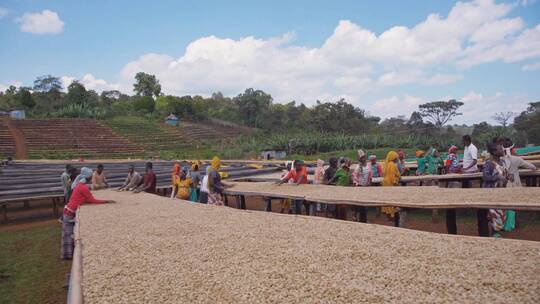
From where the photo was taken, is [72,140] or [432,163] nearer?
[432,163]

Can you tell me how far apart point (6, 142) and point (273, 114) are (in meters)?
29.3

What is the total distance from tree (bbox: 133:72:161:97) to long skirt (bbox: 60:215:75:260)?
2312 inches

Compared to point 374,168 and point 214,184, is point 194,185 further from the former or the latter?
point 374,168

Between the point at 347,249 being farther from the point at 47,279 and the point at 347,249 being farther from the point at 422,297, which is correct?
the point at 47,279

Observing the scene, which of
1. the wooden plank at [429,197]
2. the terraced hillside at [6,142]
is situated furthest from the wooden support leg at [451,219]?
the terraced hillside at [6,142]

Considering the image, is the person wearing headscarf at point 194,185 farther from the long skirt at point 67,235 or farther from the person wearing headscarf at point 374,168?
the person wearing headscarf at point 374,168

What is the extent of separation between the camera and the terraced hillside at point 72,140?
2991cm

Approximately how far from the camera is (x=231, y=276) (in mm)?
2654

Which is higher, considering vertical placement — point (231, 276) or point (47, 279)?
point (231, 276)

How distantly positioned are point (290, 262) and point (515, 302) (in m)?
1.42

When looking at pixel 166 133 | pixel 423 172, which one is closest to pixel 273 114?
pixel 166 133

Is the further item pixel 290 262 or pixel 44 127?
pixel 44 127

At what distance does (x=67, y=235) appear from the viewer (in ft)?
19.2

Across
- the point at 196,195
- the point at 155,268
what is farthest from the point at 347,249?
the point at 196,195
